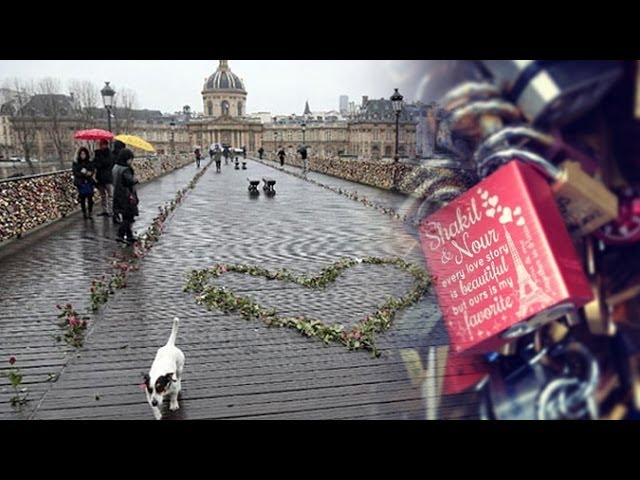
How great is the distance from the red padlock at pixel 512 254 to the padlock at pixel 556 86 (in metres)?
0.43

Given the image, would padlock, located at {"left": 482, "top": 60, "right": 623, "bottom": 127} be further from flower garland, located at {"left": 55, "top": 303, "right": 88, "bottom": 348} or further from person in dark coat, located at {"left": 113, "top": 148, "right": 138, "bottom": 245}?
person in dark coat, located at {"left": 113, "top": 148, "right": 138, "bottom": 245}

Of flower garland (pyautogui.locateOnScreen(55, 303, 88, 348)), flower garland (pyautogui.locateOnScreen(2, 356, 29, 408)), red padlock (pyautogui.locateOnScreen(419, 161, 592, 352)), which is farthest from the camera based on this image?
flower garland (pyautogui.locateOnScreen(55, 303, 88, 348))

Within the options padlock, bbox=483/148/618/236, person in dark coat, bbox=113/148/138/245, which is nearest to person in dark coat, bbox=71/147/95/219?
person in dark coat, bbox=113/148/138/245

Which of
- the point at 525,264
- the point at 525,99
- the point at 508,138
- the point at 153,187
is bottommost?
the point at 153,187

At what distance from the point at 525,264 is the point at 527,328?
1.96 ft

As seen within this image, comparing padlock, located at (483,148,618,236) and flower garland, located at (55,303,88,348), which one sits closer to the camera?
padlock, located at (483,148,618,236)

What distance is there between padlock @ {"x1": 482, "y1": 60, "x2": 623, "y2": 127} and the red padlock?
1.40ft

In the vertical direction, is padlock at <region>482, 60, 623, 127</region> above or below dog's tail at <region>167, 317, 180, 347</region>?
above

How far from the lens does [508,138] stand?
13.1 ft

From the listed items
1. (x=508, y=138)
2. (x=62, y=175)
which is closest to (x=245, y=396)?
(x=508, y=138)

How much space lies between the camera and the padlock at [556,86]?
12.3 ft

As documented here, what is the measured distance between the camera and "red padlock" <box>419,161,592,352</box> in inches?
156

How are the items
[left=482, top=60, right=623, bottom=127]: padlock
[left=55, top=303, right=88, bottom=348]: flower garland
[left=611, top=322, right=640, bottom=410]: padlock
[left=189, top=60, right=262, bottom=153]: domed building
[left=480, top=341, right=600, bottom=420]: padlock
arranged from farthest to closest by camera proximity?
[left=189, top=60, right=262, bottom=153]: domed building < [left=55, top=303, right=88, bottom=348]: flower garland < [left=480, top=341, right=600, bottom=420]: padlock < [left=611, top=322, right=640, bottom=410]: padlock < [left=482, top=60, right=623, bottom=127]: padlock
